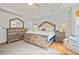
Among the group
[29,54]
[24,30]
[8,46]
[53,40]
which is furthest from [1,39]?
[53,40]

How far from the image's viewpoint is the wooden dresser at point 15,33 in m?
2.02

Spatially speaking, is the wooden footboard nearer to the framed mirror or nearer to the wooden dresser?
the wooden dresser

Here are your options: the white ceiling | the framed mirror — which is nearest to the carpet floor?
the framed mirror

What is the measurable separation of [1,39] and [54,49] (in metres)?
1.04

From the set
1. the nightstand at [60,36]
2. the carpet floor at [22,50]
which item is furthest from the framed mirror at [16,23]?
the nightstand at [60,36]

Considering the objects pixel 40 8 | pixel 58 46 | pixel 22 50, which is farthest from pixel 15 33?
pixel 58 46

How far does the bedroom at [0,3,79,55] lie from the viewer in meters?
1.94

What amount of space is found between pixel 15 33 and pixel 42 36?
0.56 meters

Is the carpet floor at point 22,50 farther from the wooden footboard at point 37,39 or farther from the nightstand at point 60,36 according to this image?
the nightstand at point 60,36

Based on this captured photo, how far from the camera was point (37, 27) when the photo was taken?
6.77 ft

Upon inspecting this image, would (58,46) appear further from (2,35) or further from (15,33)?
(2,35)

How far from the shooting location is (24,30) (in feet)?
6.82

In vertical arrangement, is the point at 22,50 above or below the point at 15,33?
below
